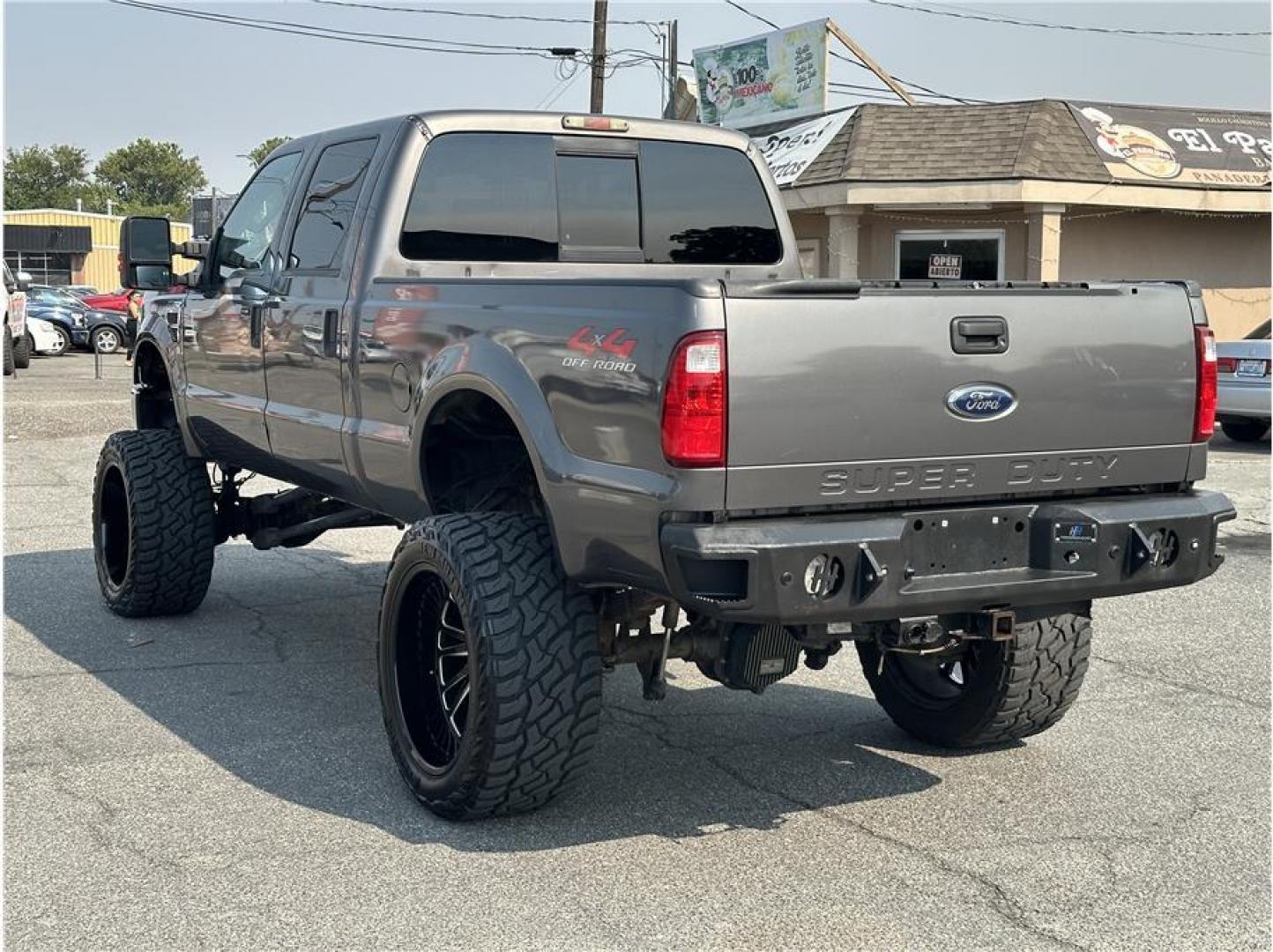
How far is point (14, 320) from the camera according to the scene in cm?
2545

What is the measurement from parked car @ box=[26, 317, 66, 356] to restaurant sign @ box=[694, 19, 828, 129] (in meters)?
14.0

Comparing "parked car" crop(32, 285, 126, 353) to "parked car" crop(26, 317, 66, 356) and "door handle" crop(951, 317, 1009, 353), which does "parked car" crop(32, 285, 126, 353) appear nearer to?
"parked car" crop(26, 317, 66, 356)

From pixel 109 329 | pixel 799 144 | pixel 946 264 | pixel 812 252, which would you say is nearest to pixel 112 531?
pixel 946 264

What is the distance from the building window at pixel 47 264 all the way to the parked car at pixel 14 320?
52318 millimetres

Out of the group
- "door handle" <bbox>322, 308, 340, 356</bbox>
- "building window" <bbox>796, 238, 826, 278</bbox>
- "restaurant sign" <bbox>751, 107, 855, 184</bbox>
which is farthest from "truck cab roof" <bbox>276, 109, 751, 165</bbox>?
"building window" <bbox>796, 238, 826, 278</bbox>

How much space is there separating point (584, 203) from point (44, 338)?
28.6 metres

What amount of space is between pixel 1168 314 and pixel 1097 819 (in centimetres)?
153

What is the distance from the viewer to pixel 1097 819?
484 centimetres

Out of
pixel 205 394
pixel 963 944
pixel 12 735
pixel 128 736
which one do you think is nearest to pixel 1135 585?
pixel 963 944

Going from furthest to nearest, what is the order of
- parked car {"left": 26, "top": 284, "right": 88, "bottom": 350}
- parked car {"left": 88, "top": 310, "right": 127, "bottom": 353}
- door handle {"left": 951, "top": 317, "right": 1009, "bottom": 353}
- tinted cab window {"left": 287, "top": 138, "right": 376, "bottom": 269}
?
parked car {"left": 88, "top": 310, "right": 127, "bottom": 353}
parked car {"left": 26, "top": 284, "right": 88, "bottom": 350}
tinted cab window {"left": 287, "top": 138, "right": 376, "bottom": 269}
door handle {"left": 951, "top": 317, "right": 1009, "bottom": 353}

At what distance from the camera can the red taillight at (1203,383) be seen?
4.66 m

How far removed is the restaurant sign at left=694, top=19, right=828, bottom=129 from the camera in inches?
1016

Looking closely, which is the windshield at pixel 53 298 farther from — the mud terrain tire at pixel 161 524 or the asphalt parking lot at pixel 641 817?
the asphalt parking lot at pixel 641 817

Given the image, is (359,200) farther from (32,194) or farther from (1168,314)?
(32,194)
